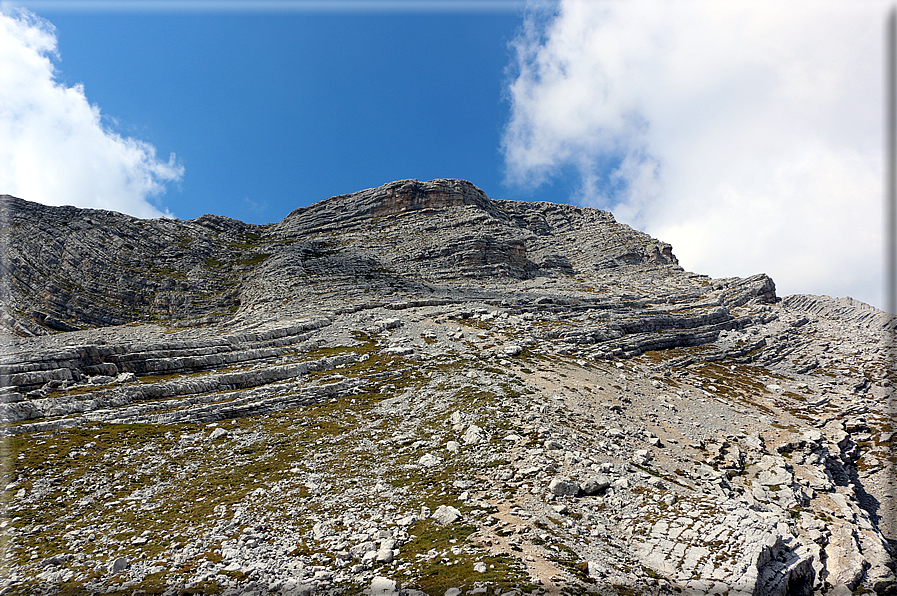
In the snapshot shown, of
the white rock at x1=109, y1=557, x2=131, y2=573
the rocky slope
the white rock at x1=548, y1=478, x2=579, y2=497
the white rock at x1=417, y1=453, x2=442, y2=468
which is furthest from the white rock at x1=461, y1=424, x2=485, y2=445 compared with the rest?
the white rock at x1=109, y1=557, x2=131, y2=573

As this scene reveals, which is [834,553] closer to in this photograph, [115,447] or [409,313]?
[115,447]

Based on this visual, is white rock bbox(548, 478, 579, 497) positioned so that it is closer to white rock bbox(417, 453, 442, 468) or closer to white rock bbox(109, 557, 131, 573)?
white rock bbox(417, 453, 442, 468)

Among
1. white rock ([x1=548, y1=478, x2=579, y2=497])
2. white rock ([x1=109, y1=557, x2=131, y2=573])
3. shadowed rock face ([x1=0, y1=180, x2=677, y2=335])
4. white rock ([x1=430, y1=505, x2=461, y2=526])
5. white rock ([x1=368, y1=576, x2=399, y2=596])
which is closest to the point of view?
white rock ([x1=368, y1=576, x2=399, y2=596])

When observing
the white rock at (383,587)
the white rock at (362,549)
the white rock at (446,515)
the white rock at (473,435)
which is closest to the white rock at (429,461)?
the white rock at (473,435)

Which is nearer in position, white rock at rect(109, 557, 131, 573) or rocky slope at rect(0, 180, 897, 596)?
white rock at rect(109, 557, 131, 573)

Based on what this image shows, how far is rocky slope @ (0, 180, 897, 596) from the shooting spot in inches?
650

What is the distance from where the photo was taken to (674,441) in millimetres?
31812

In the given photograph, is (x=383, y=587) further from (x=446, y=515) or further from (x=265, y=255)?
(x=265, y=255)

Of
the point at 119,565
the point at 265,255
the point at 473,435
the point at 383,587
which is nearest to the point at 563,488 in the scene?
the point at 473,435

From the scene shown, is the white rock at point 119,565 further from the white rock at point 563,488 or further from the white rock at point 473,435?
the white rock at point 563,488

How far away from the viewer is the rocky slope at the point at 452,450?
1652 cm

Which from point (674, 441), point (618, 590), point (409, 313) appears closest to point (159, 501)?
point (618, 590)

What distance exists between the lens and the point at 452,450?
86.8ft

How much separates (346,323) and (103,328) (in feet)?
181
